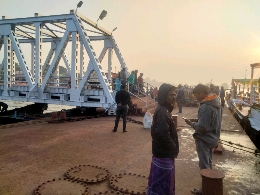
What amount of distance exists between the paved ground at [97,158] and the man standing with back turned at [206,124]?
Result: 72 centimetres

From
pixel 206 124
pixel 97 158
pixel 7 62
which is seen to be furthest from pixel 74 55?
pixel 206 124

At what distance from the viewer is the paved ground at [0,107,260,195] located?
4004 millimetres

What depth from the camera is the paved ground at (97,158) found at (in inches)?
158

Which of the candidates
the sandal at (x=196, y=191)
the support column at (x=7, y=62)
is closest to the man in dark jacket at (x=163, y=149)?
the sandal at (x=196, y=191)

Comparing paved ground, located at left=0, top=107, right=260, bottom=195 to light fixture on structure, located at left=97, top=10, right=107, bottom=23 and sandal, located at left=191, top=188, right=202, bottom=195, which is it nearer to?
sandal, located at left=191, top=188, right=202, bottom=195

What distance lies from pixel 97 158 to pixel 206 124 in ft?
9.71

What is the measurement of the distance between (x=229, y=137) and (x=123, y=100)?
170 inches

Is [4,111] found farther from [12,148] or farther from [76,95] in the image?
[12,148]

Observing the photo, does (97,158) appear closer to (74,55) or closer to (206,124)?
(206,124)

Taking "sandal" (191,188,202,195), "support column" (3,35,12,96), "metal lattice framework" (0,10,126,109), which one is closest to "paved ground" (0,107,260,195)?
"sandal" (191,188,202,195)

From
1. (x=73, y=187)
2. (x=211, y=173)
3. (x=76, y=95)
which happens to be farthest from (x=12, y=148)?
(x=76, y=95)

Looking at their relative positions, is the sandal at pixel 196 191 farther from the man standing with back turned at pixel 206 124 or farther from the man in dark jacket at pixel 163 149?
the man in dark jacket at pixel 163 149

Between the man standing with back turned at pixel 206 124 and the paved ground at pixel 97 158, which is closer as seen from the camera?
the man standing with back turned at pixel 206 124

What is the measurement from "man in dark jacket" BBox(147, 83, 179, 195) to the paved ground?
3.45 feet
